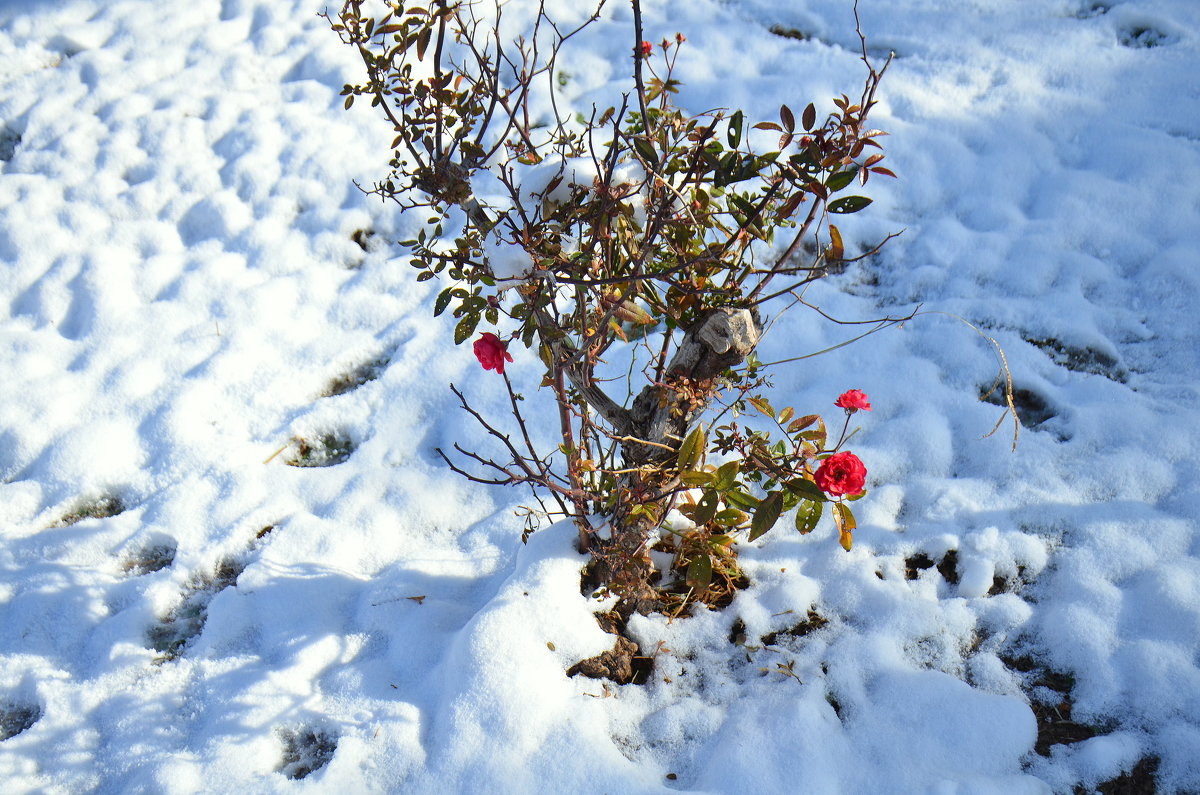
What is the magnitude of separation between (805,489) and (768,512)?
80mm

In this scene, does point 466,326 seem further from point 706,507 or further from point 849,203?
point 849,203

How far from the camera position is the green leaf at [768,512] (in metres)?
1.34

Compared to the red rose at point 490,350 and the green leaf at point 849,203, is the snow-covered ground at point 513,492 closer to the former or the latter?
the red rose at point 490,350

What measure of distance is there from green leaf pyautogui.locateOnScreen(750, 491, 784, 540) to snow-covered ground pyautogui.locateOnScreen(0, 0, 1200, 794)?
15.6 inches

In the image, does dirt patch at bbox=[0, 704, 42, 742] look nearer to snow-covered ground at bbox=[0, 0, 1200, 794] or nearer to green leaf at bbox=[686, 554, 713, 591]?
snow-covered ground at bbox=[0, 0, 1200, 794]

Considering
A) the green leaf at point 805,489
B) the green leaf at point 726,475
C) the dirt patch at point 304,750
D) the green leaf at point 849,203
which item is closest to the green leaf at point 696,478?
the green leaf at point 726,475

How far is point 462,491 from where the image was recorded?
2.10 metres

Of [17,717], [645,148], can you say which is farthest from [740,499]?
[17,717]

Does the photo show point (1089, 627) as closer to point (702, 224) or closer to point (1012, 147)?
point (702, 224)

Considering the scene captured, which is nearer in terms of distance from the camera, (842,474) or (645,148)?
(645,148)

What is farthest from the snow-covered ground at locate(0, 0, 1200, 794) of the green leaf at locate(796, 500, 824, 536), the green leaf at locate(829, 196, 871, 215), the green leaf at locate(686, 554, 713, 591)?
the green leaf at locate(829, 196, 871, 215)

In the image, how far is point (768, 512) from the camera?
1.34 meters

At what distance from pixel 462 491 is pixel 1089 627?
1.48 meters

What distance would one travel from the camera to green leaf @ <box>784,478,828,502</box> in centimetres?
129
